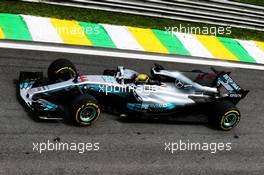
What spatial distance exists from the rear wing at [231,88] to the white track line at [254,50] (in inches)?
184

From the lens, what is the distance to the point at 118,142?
32.2 feet

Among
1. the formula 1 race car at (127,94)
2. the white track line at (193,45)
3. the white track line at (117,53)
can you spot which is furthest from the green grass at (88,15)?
the formula 1 race car at (127,94)

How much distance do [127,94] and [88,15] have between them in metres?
6.04

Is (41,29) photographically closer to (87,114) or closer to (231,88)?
(87,114)

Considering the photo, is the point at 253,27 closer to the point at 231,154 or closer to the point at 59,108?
the point at 231,154

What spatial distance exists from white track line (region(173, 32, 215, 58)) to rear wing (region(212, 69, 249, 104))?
136 inches

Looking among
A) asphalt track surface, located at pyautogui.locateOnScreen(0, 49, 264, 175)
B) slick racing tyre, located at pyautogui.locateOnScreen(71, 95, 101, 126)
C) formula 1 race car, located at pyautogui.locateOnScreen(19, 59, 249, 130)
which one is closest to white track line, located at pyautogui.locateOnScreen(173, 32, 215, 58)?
asphalt track surface, located at pyautogui.locateOnScreen(0, 49, 264, 175)

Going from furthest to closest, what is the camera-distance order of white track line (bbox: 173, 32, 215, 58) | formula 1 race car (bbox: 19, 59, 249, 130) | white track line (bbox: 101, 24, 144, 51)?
white track line (bbox: 173, 32, 215, 58) → white track line (bbox: 101, 24, 144, 51) → formula 1 race car (bbox: 19, 59, 249, 130)

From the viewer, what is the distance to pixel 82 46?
13602mm

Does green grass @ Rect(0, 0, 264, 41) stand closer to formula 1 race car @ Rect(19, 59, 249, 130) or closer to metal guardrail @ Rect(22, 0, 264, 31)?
metal guardrail @ Rect(22, 0, 264, 31)

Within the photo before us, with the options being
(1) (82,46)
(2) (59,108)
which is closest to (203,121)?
(2) (59,108)

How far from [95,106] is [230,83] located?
3.93m

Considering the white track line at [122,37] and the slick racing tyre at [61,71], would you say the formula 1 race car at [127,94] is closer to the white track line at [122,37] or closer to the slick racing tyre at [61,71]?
the slick racing tyre at [61,71]

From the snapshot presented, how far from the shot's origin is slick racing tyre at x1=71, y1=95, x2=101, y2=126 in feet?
31.3
